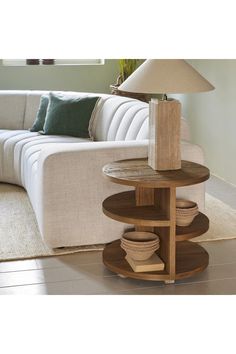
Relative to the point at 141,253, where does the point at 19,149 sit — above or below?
above

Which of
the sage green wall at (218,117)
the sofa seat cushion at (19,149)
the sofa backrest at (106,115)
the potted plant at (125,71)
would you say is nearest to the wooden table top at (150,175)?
the sofa backrest at (106,115)

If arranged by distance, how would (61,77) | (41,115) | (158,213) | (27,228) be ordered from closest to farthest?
(158,213), (27,228), (41,115), (61,77)

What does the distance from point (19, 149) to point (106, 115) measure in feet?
2.41

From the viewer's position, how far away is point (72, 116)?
429 centimetres

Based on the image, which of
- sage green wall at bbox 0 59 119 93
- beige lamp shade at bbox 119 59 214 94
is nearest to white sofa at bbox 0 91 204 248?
beige lamp shade at bbox 119 59 214 94

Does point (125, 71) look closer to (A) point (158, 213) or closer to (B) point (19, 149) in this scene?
(B) point (19, 149)

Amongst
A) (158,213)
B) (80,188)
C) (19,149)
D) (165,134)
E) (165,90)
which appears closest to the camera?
(165,90)

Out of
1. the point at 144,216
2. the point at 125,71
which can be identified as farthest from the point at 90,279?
the point at 125,71

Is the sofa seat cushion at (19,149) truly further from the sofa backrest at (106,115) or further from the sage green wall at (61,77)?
the sage green wall at (61,77)

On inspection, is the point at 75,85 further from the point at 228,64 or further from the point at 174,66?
the point at 174,66

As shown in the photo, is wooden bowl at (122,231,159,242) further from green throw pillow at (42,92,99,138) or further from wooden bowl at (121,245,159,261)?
green throw pillow at (42,92,99,138)

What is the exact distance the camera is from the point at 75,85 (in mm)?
6508

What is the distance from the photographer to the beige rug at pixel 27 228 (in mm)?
2992
